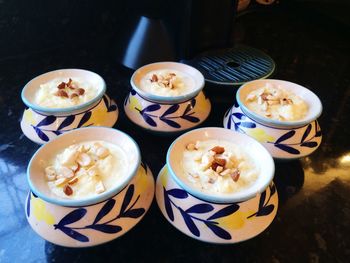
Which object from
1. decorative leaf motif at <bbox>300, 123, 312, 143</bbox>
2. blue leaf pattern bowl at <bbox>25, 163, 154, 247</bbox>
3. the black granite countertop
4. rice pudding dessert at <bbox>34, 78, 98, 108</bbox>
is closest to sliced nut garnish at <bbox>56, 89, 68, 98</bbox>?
rice pudding dessert at <bbox>34, 78, 98, 108</bbox>

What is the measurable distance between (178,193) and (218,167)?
7 centimetres

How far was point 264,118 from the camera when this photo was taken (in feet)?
1.90

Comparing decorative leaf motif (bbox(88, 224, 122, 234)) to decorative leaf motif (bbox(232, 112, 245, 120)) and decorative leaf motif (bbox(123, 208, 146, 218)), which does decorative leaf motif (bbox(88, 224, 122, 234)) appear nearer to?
decorative leaf motif (bbox(123, 208, 146, 218))

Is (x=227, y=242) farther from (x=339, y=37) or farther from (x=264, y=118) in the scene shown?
(x=339, y=37)

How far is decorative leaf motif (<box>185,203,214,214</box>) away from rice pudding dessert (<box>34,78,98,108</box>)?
0.30 metres

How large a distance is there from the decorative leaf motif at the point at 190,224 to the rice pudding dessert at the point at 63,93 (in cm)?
30

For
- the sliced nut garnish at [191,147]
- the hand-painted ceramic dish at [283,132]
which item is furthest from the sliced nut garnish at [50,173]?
the hand-painted ceramic dish at [283,132]

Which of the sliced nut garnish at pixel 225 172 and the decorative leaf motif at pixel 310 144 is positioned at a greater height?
the sliced nut garnish at pixel 225 172

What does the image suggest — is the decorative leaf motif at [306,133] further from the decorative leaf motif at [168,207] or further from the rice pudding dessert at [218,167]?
the decorative leaf motif at [168,207]

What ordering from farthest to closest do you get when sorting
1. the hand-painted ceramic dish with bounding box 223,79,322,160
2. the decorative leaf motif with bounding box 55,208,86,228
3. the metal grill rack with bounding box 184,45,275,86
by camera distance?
the metal grill rack with bounding box 184,45,275,86 → the hand-painted ceramic dish with bounding box 223,79,322,160 → the decorative leaf motif with bounding box 55,208,86,228

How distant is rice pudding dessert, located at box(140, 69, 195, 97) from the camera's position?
65 cm

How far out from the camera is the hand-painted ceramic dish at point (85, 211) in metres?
0.43

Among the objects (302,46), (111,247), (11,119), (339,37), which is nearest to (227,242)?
(111,247)

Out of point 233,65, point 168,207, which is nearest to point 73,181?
point 168,207
